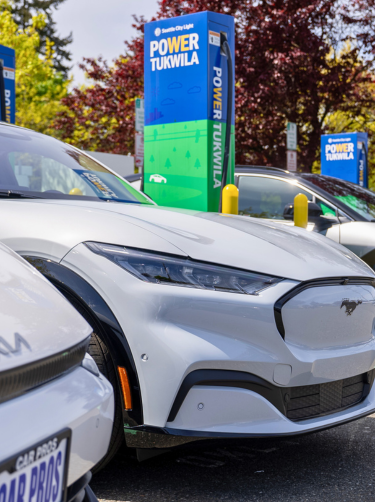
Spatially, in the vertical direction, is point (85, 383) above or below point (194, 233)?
below

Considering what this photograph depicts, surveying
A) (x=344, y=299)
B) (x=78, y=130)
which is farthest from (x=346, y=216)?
(x=78, y=130)

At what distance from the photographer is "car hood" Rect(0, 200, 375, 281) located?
2.36 metres

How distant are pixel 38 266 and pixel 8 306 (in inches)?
36.4

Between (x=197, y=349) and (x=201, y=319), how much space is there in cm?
11

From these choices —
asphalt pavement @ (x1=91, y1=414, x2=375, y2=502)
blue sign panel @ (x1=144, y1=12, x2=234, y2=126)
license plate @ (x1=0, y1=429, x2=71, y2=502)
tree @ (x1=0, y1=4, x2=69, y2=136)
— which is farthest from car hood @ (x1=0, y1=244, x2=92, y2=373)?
tree @ (x1=0, y1=4, x2=69, y2=136)

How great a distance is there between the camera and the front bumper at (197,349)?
217 cm

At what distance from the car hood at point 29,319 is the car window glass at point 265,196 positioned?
16.4 feet

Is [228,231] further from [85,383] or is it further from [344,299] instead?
[85,383]

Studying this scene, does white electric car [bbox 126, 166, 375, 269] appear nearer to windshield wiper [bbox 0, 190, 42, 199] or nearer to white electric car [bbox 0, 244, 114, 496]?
windshield wiper [bbox 0, 190, 42, 199]

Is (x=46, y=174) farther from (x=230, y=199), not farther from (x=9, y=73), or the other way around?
(x=9, y=73)

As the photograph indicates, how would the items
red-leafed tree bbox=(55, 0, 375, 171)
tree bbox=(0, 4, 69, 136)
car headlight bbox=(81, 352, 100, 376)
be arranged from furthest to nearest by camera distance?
tree bbox=(0, 4, 69, 136) → red-leafed tree bbox=(55, 0, 375, 171) → car headlight bbox=(81, 352, 100, 376)

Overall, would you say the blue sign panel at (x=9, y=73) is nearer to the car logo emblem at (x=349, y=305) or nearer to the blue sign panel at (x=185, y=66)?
the blue sign panel at (x=185, y=66)

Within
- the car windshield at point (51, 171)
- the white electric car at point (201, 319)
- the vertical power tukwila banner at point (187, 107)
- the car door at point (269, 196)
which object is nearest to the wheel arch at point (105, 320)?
the white electric car at point (201, 319)

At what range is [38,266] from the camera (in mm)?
2393
